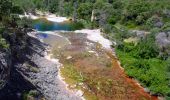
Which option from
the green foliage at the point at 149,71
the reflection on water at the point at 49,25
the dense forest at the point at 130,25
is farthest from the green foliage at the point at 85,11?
the green foliage at the point at 149,71

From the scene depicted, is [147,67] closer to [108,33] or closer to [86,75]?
[86,75]

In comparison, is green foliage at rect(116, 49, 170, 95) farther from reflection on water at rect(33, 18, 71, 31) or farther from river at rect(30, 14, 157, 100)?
reflection on water at rect(33, 18, 71, 31)

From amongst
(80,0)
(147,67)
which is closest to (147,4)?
(80,0)

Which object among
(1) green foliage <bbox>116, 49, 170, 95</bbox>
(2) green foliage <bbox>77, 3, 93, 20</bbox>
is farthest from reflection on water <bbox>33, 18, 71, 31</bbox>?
(1) green foliage <bbox>116, 49, 170, 95</bbox>

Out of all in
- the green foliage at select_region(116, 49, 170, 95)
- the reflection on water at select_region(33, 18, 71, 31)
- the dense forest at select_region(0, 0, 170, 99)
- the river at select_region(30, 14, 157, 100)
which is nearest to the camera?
the river at select_region(30, 14, 157, 100)

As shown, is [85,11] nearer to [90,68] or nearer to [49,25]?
[49,25]

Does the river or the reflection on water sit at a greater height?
the river

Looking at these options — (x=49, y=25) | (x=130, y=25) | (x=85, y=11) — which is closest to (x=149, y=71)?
(x=130, y=25)

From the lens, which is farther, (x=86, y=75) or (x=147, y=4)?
(x=147, y=4)
